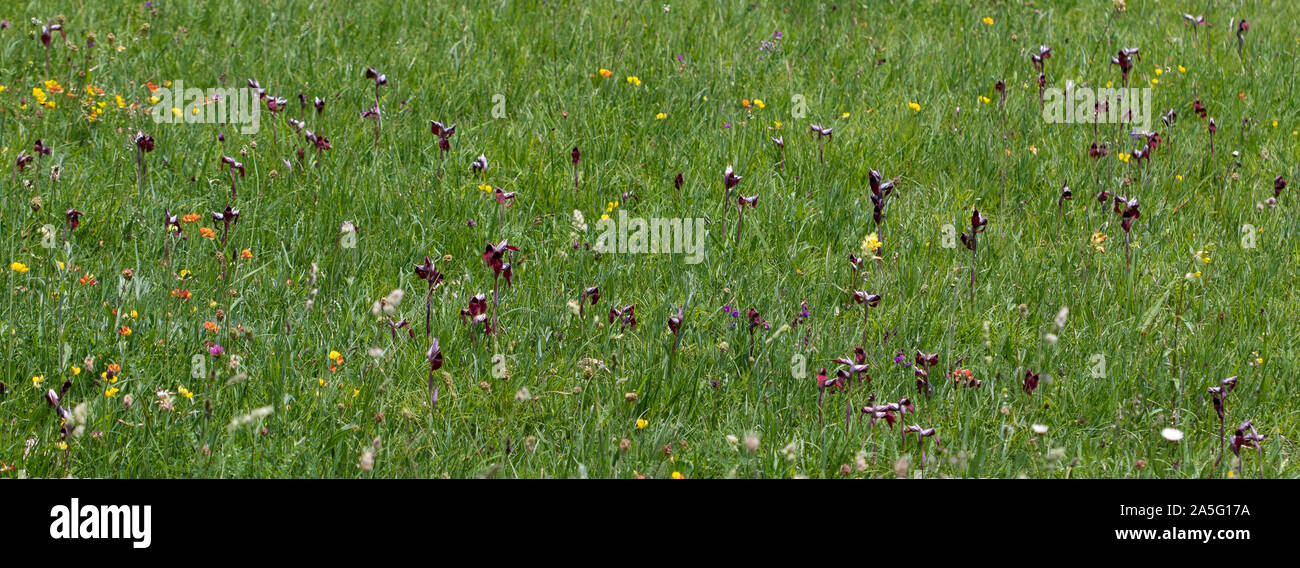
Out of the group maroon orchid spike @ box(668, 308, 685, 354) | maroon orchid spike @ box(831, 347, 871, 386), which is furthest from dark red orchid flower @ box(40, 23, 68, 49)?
maroon orchid spike @ box(831, 347, 871, 386)

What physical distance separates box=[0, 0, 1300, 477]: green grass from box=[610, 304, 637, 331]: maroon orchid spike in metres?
0.05

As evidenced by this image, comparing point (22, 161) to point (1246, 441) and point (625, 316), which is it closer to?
point (625, 316)

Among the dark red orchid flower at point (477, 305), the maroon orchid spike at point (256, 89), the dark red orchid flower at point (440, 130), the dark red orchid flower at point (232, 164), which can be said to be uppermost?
the maroon orchid spike at point (256, 89)

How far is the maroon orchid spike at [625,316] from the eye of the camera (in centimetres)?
350

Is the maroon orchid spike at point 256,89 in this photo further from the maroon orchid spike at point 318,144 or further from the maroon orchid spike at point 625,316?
the maroon orchid spike at point 625,316

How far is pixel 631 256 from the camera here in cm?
411

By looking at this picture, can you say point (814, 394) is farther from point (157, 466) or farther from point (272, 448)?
point (157, 466)

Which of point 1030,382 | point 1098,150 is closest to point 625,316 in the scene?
point 1030,382

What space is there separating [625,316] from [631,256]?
1.84 ft

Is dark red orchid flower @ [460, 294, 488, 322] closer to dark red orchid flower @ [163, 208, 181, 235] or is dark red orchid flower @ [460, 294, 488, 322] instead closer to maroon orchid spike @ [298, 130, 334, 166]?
dark red orchid flower @ [163, 208, 181, 235]

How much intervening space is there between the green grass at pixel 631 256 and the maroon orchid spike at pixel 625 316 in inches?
1.9

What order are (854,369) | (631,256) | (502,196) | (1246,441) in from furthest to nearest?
1. (502,196)
2. (631,256)
3. (854,369)
4. (1246,441)

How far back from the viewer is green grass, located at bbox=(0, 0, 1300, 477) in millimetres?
3055

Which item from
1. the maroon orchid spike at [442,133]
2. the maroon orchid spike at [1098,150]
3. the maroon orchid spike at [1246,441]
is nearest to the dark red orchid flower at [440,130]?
the maroon orchid spike at [442,133]
